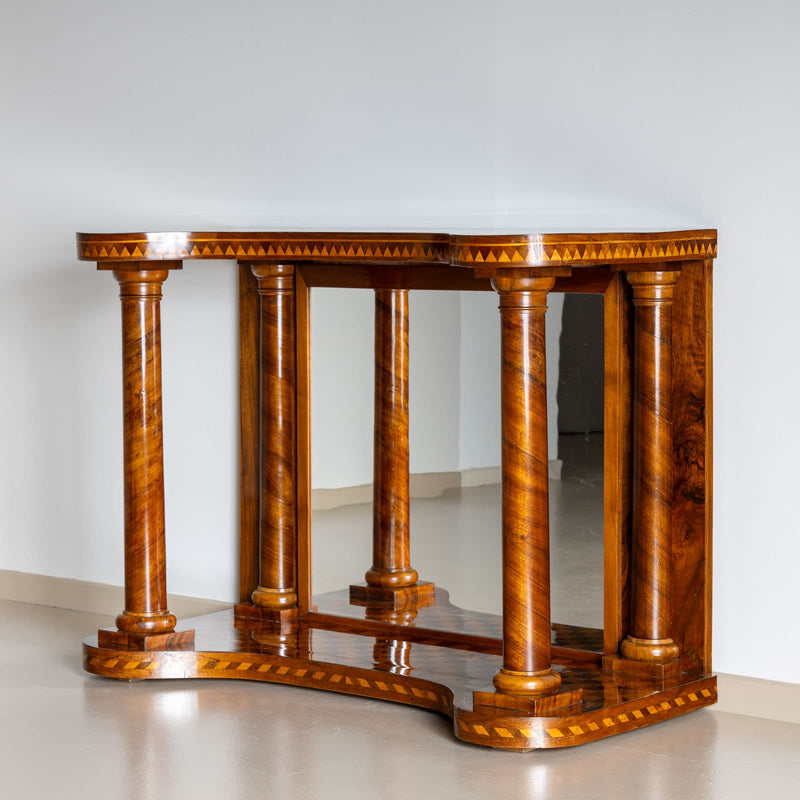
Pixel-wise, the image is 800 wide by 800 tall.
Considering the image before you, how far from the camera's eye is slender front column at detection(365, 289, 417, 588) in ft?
19.2

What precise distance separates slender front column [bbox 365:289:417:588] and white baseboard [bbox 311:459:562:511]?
0.14ft

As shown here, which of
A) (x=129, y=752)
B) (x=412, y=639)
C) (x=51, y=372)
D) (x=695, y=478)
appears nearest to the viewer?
(x=129, y=752)

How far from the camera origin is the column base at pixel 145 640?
18.7 ft

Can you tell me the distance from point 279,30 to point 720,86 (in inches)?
71.5

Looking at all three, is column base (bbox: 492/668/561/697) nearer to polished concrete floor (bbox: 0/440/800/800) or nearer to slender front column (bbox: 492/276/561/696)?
slender front column (bbox: 492/276/561/696)

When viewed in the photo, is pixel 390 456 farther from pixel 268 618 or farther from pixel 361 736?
pixel 361 736

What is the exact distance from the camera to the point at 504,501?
489 cm

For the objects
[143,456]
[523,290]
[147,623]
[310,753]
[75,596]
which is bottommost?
[310,753]

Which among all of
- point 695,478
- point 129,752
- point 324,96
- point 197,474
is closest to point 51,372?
point 197,474

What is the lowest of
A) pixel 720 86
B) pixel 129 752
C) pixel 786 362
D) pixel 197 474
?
pixel 129 752

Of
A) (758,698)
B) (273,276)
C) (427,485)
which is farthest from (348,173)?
(758,698)

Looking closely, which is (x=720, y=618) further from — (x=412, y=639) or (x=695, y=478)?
(x=412, y=639)

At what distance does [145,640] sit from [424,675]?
1.04 m

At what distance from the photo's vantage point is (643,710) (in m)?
5.02
